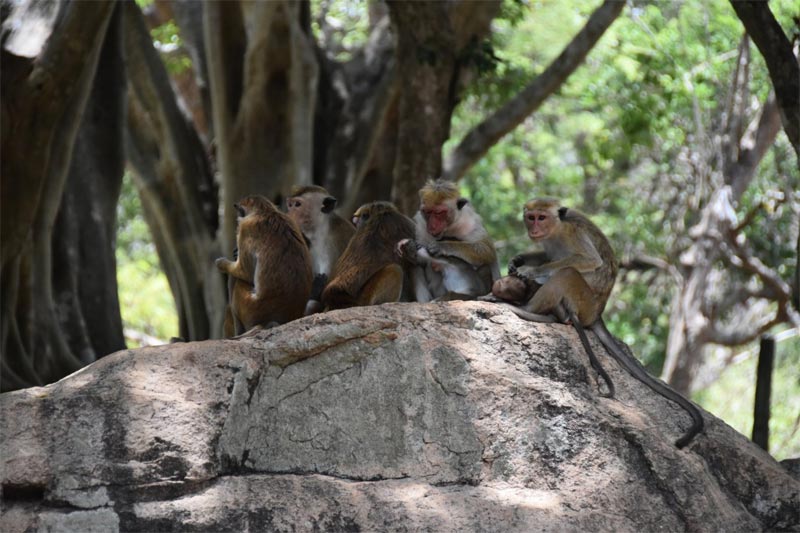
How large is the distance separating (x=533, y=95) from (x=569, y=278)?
505 centimetres

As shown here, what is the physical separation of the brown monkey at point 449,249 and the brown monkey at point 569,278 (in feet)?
0.90

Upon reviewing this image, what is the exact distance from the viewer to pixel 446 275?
692 centimetres

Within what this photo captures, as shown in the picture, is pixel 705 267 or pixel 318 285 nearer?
pixel 318 285

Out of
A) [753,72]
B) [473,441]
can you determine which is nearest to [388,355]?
[473,441]

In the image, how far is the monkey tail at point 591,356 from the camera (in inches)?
225

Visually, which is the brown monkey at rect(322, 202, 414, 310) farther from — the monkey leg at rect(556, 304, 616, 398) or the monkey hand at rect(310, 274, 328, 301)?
the monkey leg at rect(556, 304, 616, 398)

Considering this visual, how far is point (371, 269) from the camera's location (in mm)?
6781

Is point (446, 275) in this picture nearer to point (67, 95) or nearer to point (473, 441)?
point (473, 441)

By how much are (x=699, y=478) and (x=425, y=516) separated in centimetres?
131

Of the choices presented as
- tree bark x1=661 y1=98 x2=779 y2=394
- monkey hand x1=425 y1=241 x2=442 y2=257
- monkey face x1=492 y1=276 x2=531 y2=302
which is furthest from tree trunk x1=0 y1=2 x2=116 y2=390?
tree bark x1=661 y1=98 x2=779 y2=394

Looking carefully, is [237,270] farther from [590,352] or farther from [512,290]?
[590,352]

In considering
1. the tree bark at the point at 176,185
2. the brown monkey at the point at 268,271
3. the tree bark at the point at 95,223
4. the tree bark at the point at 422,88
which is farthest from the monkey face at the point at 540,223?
the tree bark at the point at 176,185

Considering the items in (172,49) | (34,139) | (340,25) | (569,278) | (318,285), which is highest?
(340,25)

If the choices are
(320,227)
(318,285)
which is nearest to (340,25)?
(320,227)
